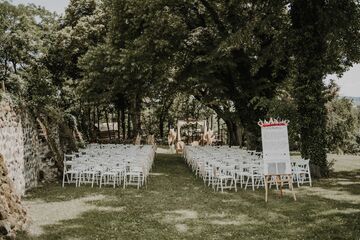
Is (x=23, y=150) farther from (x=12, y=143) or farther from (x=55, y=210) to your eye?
(x=55, y=210)

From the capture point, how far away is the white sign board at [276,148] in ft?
43.3

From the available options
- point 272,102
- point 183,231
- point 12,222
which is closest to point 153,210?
point 183,231

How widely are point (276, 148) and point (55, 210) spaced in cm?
659

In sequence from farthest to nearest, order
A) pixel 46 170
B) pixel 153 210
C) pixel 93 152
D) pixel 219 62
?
1. pixel 219 62
2. pixel 93 152
3. pixel 46 170
4. pixel 153 210

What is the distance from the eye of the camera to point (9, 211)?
893cm

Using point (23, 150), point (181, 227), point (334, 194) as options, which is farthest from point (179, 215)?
point (23, 150)

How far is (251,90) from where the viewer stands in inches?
960

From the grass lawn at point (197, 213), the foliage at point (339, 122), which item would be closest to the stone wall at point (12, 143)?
the grass lawn at point (197, 213)

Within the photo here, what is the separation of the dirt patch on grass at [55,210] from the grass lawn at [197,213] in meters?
0.03

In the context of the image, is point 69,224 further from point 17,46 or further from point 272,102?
point 17,46

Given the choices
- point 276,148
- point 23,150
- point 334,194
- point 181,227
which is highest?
point 23,150

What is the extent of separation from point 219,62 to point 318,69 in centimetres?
628

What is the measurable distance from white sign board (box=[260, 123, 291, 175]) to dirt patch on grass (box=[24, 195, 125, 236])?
182 inches

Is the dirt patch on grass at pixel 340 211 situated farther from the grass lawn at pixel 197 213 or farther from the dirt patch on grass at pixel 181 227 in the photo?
the dirt patch on grass at pixel 181 227
